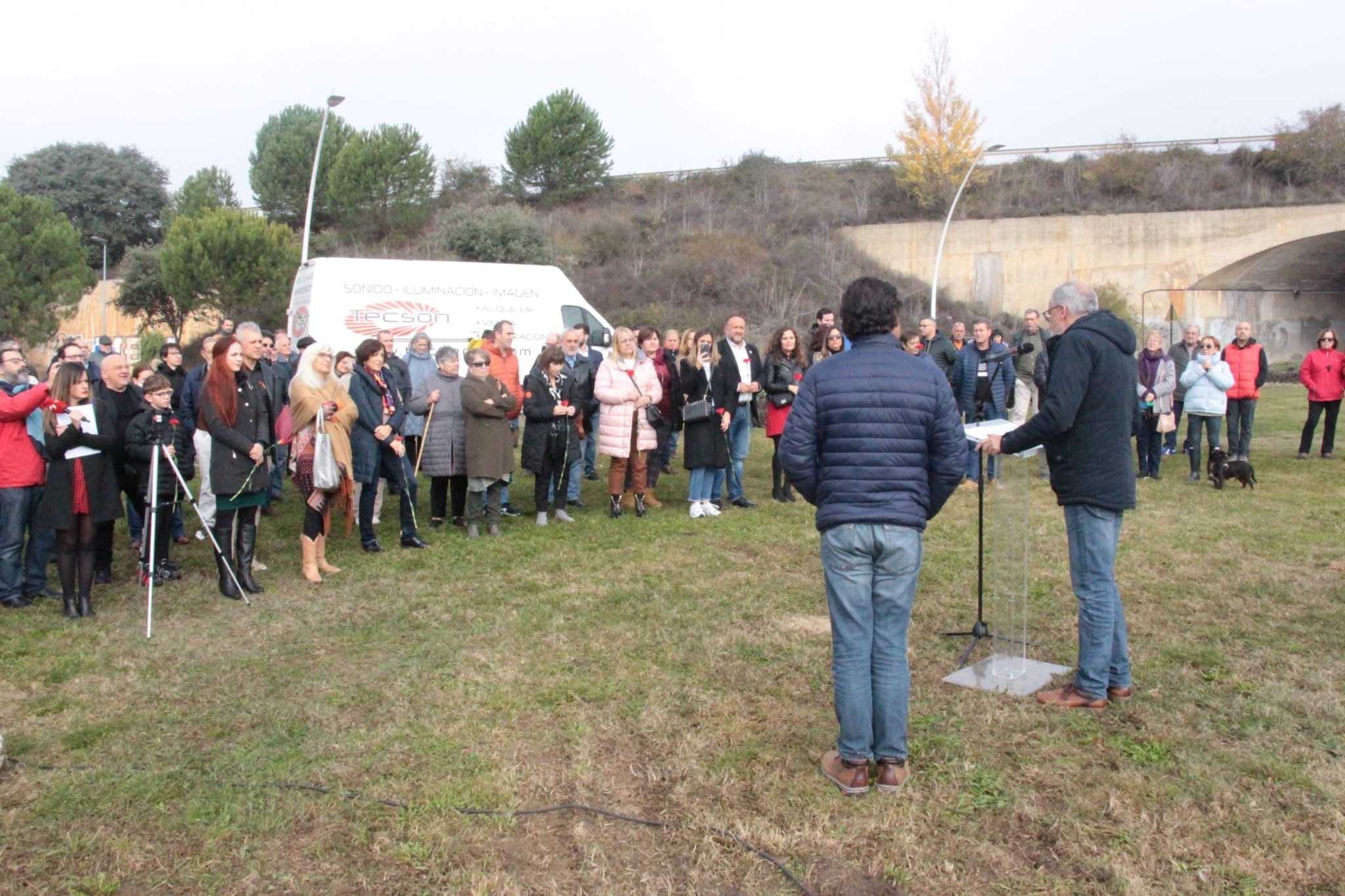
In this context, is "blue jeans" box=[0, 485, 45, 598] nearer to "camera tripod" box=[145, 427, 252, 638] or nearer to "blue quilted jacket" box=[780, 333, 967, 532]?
"camera tripod" box=[145, 427, 252, 638]

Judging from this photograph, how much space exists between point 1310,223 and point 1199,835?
41.2 m

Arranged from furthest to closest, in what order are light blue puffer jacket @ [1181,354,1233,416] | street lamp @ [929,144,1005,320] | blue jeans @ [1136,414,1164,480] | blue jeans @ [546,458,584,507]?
street lamp @ [929,144,1005,320] < blue jeans @ [1136,414,1164,480] < light blue puffer jacket @ [1181,354,1233,416] < blue jeans @ [546,458,584,507]

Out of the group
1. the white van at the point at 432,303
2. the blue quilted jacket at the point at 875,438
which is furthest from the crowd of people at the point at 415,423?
the white van at the point at 432,303

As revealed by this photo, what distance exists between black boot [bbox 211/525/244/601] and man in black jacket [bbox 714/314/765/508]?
475cm

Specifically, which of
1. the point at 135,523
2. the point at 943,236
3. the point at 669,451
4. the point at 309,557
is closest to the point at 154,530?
the point at 309,557

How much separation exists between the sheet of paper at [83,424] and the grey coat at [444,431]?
112 inches

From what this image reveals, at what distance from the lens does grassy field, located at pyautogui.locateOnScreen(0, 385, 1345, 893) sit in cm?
351

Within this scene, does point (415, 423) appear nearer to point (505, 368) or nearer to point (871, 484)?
point (505, 368)

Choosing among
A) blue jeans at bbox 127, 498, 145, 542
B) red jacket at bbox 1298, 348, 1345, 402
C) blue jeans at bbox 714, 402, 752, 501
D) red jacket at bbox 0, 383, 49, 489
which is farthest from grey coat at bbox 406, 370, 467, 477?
red jacket at bbox 1298, 348, 1345, 402

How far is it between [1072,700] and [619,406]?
583 cm

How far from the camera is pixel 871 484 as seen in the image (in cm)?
385

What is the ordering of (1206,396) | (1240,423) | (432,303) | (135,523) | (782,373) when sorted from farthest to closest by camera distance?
(432,303) → (1240,423) → (1206,396) → (782,373) → (135,523)

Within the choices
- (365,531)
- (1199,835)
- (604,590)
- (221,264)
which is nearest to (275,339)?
(365,531)

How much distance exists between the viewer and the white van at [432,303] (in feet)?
58.7
